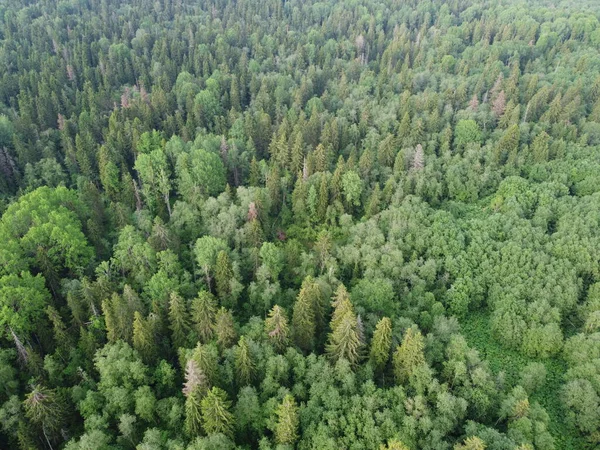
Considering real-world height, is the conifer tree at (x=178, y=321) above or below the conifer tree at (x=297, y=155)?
below

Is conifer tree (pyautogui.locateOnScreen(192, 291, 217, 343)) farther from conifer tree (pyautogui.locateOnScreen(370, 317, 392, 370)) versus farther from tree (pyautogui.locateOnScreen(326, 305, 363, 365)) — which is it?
conifer tree (pyautogui.locateOnScreen(370, 317, 392, 370))

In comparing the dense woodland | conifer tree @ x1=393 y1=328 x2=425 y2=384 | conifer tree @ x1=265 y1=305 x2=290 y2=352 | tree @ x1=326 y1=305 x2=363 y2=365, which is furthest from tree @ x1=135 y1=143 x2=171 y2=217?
conifer tree @ x1=393 y1=328 x2=425 y2=384

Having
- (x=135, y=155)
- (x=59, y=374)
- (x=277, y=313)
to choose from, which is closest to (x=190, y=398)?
(x=277, y=313)

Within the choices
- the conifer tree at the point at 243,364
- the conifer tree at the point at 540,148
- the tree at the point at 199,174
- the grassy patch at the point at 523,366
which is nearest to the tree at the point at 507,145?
→ the conifer tree at the point at 540,148

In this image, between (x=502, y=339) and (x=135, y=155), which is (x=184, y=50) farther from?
(x=502, y=339)

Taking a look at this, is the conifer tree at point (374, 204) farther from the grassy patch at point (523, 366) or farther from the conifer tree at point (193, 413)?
the conifer tree at point (193, 413)
